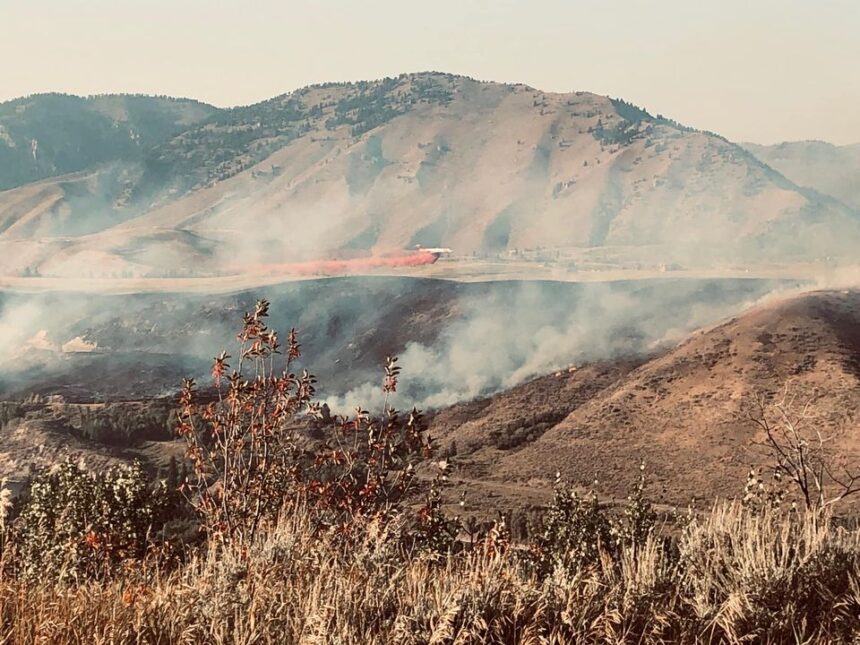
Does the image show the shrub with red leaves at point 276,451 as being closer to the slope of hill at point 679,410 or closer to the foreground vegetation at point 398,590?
the foreground vegetation at point 398,590

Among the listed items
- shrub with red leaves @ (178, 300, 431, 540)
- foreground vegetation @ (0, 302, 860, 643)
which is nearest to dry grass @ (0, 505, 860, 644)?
foreground vegetation @ (0, 302, 860, 643)

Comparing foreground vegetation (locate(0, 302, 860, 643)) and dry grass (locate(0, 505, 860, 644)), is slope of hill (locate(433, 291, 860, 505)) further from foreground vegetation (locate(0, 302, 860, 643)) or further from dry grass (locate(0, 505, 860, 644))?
dry grass (locate(0, 505, 860, 644))

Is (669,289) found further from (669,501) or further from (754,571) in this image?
(754,571)

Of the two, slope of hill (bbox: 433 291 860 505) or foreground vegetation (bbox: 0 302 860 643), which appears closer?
foreground vegetation (bbox: 0 302 860 643)

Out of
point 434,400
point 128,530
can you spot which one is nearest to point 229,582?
point 128,530

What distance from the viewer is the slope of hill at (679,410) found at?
54.3 meters

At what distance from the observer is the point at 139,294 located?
11525 cm

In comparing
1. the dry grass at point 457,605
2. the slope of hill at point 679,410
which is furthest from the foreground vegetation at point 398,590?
the slope of hill at point 679,410

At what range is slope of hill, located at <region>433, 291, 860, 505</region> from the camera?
54.3 metres

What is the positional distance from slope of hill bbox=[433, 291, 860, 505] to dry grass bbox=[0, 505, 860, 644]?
4315 cm

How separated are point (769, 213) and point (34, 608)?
180525mm

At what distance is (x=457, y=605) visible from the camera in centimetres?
688

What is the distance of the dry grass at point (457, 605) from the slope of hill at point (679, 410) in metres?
43.2

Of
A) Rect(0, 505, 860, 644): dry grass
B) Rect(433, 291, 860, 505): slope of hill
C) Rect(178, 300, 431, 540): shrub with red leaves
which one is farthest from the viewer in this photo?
Rect(433, 291, 860, 505): slope of hill
